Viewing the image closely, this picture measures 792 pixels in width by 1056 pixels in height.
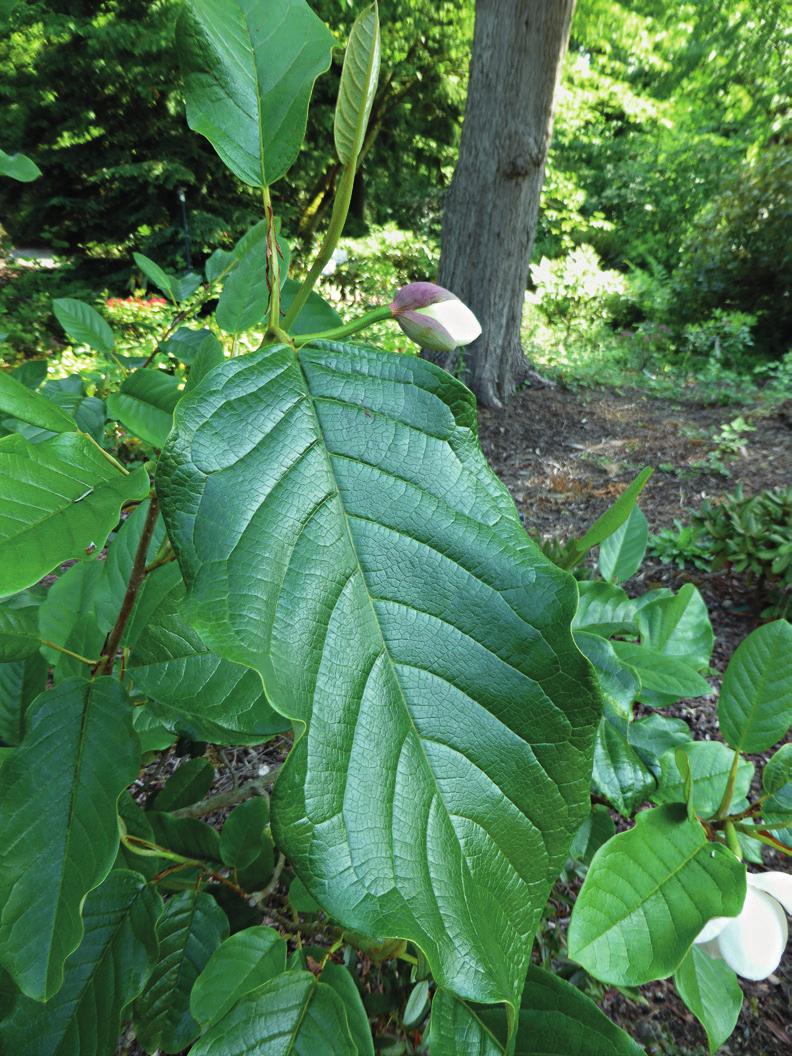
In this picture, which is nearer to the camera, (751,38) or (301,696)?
(301,696)

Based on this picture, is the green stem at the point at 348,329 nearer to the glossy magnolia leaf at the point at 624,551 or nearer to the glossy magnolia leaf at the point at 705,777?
the glossy magnolia leaf at the point at 705,777

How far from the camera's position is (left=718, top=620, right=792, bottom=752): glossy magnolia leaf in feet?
2.48

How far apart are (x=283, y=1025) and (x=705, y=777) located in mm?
556

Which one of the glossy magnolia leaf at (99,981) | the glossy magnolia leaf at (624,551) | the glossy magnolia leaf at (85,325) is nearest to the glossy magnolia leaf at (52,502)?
the glossy magnolia leaf at (99,981)

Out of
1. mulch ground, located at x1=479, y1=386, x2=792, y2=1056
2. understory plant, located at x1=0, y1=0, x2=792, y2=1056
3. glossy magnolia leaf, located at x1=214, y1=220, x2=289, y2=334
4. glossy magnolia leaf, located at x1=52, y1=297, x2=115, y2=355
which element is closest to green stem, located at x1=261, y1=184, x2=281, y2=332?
understory plant, located at x1=0, y1=0, x2=792, y2=1056

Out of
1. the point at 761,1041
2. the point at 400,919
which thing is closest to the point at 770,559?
the point at 761,1041

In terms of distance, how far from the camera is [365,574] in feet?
1.31

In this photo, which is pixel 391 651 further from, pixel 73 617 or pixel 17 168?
pixel 17 168

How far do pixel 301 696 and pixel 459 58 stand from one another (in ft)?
43.0

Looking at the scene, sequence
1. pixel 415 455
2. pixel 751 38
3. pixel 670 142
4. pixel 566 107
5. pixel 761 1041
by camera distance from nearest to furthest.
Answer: pixel 415 455 < pixel 761 1041 < pixel 751 38 < pixel 566 107 < pixel 670 142

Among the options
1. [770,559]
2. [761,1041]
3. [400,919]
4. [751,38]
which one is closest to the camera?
[400,919]

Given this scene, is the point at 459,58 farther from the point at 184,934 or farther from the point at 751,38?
the point at 184,934

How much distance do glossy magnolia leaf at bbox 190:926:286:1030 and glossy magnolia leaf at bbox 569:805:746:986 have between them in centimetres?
36

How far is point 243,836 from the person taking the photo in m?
0.89
